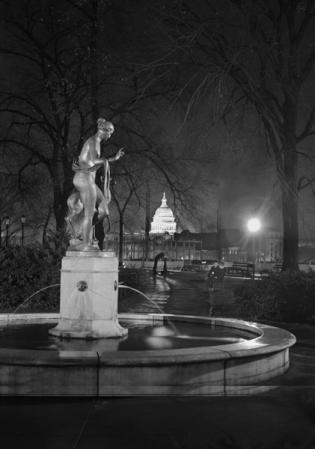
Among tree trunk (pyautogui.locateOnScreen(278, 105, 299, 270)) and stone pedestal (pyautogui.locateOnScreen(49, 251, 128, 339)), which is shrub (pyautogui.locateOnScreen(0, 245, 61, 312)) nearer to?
tree trunk (pyautogui.locateOnScreen(278, 105, 299, 270))

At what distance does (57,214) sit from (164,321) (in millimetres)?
13843

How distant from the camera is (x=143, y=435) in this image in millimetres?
5742

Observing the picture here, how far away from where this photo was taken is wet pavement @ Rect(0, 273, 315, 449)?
552 centimetres

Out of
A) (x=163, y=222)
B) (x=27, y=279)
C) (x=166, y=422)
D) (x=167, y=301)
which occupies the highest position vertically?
(x=163, y=222)

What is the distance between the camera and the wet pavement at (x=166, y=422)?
552 centimetres

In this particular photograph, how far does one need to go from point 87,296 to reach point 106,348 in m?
1.17

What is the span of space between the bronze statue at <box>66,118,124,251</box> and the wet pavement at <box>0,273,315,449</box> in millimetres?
3730

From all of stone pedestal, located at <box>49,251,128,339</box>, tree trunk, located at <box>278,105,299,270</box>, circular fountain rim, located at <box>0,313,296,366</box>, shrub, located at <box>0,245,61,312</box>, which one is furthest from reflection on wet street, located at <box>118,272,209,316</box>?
circular fountain rim, located at <box>0,313,296,366</box>

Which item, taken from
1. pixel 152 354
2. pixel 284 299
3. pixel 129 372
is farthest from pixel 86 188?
pixel 284 299

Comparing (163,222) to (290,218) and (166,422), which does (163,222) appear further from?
(166,422)

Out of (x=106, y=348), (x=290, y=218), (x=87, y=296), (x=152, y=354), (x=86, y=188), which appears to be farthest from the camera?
(x=290, y=218)

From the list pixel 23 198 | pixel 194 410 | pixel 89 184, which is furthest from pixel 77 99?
pixel 194 410

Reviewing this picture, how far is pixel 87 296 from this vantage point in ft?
32.7

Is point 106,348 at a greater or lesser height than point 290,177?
lesser
